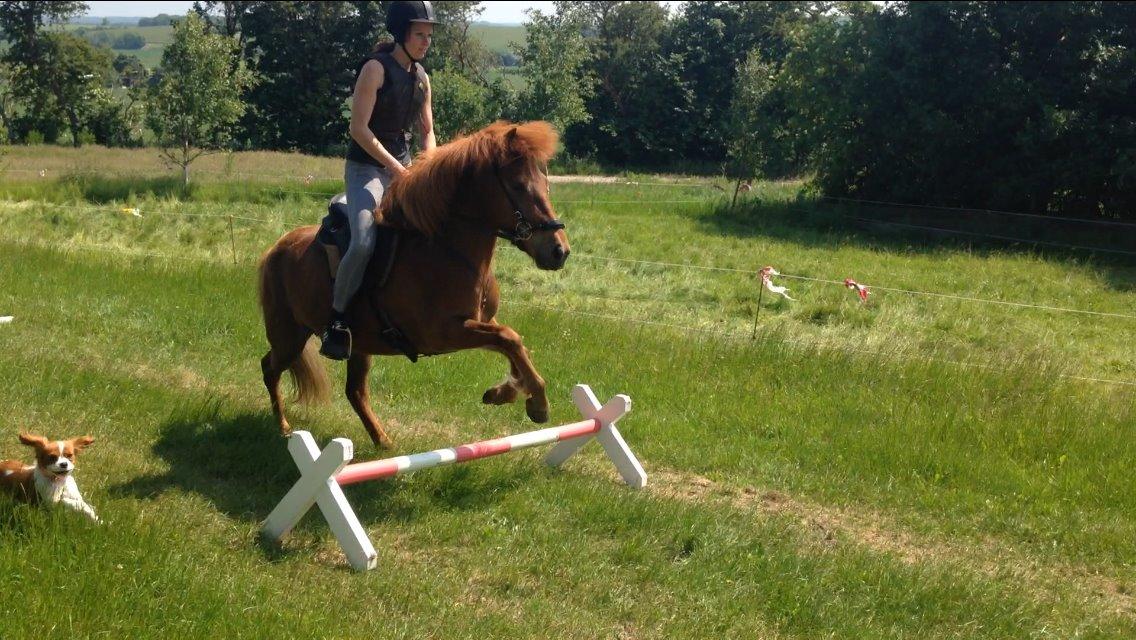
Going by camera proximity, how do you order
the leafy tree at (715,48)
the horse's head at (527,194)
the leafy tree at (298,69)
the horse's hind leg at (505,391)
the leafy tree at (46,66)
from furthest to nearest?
1. the leafy tree at (715,48)
2. the leafy tree at (298,69)
3. the leafy tree at (46,66)
4. the horse's hind leg at (505,391)
5. the horse's head at (527,194)

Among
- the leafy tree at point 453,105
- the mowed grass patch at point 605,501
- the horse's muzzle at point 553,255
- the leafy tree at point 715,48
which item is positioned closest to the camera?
the mowed grass patch at point 605,501

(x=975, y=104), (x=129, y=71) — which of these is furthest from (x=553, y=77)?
(x=129, y=71)

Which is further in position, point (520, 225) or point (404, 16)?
point (404, 16)

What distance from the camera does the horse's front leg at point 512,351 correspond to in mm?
6281

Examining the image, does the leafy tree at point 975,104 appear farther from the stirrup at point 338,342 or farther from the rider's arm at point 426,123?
the stirrup at point 338,342

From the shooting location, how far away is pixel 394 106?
23.0 ft

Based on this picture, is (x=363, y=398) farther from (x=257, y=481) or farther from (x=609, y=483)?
(x=609, y=483)

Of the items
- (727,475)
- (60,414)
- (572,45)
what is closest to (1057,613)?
(727,475)

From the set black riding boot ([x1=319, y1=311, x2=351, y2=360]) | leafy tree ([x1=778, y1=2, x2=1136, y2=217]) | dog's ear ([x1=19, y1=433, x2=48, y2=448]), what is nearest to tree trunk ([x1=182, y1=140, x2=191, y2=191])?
leafy tree ([x1=778, y1=2, x2=1136, y2=217])

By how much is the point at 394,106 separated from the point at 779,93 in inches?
1145

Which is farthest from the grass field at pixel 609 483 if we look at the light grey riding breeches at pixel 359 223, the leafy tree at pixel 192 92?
the leafy tree at pixel 192 92

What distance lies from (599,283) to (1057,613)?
1164cm

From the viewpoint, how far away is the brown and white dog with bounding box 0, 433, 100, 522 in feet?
16.7

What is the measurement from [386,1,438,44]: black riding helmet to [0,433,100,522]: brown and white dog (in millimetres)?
3264
